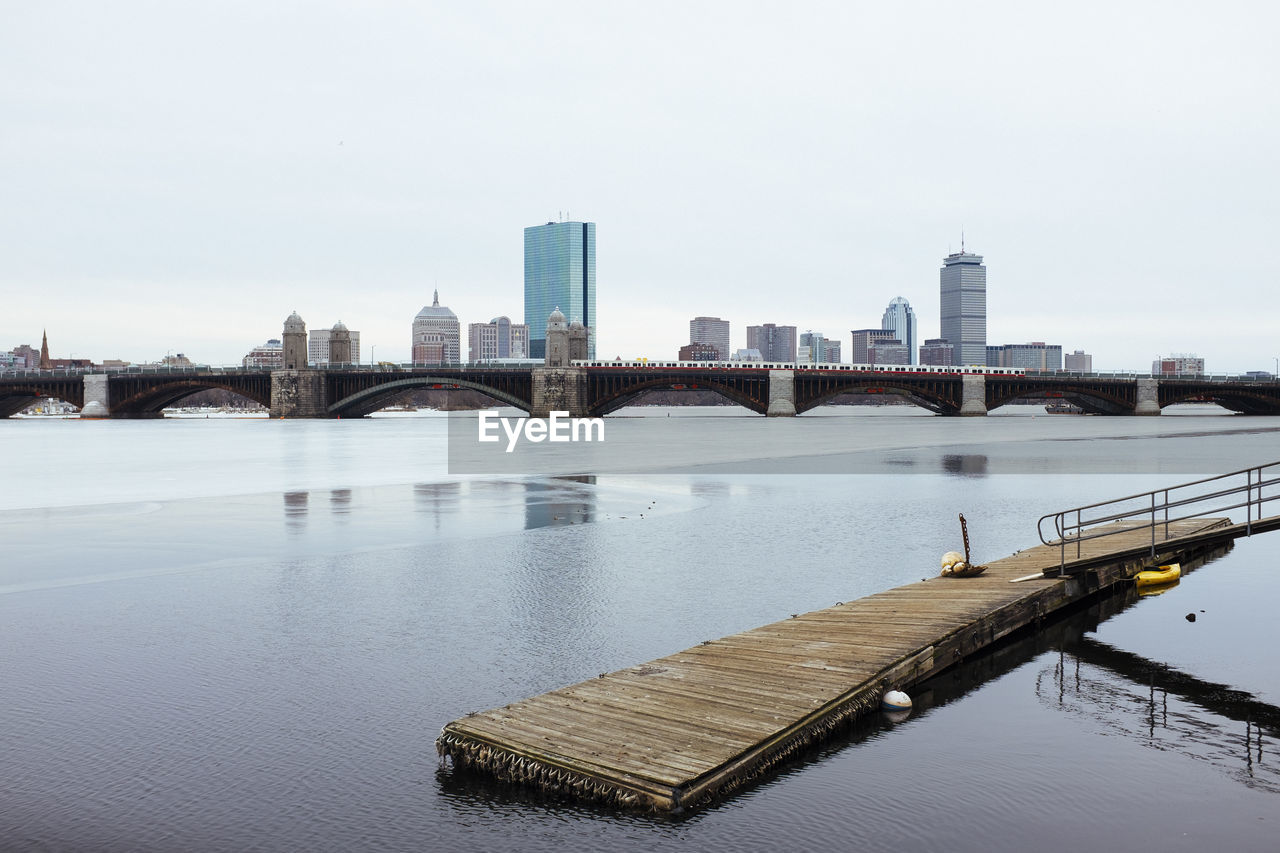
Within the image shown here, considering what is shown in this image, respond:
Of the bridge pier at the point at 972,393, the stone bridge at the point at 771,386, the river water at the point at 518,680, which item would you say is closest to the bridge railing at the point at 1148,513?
the river water at the point at 518,680

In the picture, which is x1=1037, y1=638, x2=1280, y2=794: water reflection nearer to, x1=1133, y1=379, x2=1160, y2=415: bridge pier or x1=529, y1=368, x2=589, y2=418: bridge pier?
x1=529, y1=368, x2=589, y2=418: bridge pier

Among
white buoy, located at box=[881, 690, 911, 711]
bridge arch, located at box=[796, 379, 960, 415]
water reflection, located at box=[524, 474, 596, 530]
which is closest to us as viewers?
white buoy, located at box=[881, 690, 911, 711]

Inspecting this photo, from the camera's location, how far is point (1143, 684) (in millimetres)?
18188

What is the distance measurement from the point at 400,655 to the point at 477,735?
257 inches

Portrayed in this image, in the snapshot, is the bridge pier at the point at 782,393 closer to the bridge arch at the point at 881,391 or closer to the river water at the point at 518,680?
the bridge arch at the point at 881,391

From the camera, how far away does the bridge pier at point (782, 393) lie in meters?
191

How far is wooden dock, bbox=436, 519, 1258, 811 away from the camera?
12047 millimetres

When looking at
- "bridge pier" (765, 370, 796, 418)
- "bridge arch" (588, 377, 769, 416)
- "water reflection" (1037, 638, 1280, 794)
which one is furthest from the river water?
"bridge pier" (765, 370, 796, 418)

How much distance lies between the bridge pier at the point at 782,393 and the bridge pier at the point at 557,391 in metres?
35.9

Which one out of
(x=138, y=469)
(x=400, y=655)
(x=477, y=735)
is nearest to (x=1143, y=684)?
(x=477, y=735)

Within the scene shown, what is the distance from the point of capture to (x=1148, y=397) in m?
198

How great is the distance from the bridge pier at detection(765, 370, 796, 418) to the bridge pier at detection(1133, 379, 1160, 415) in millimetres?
68304

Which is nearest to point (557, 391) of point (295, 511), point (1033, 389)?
point (1033, 389)

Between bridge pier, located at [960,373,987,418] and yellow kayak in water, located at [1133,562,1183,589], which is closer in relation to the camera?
yellow kayak in water, located at [1133,562,1183,589]
